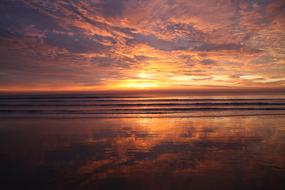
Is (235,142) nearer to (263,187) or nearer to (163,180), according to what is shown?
(263,187)

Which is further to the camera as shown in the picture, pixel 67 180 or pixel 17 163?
pixel 17 163

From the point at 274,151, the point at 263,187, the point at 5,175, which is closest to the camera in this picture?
the point at 263,187

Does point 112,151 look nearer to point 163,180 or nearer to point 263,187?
point 163,180

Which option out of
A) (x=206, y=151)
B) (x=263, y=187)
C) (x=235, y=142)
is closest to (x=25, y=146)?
(x=206, y=151)

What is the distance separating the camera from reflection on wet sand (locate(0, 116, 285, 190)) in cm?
514

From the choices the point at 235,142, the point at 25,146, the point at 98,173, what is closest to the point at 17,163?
the point at 25,146

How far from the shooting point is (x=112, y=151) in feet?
26.1

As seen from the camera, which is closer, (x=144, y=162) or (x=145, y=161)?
(x=144, y=162)

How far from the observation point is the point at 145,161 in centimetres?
681

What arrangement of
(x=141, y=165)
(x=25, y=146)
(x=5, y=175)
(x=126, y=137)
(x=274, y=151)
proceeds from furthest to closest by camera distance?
(x=126, y=137)
(x=25, y=146)
(x=274, y=151)
(x=141, y=165)
(x=5, y=175)

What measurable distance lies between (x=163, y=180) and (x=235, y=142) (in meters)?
5.58

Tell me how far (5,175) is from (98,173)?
9.36ft

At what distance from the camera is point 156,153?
771cm

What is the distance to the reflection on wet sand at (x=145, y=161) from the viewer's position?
5.14 metres
